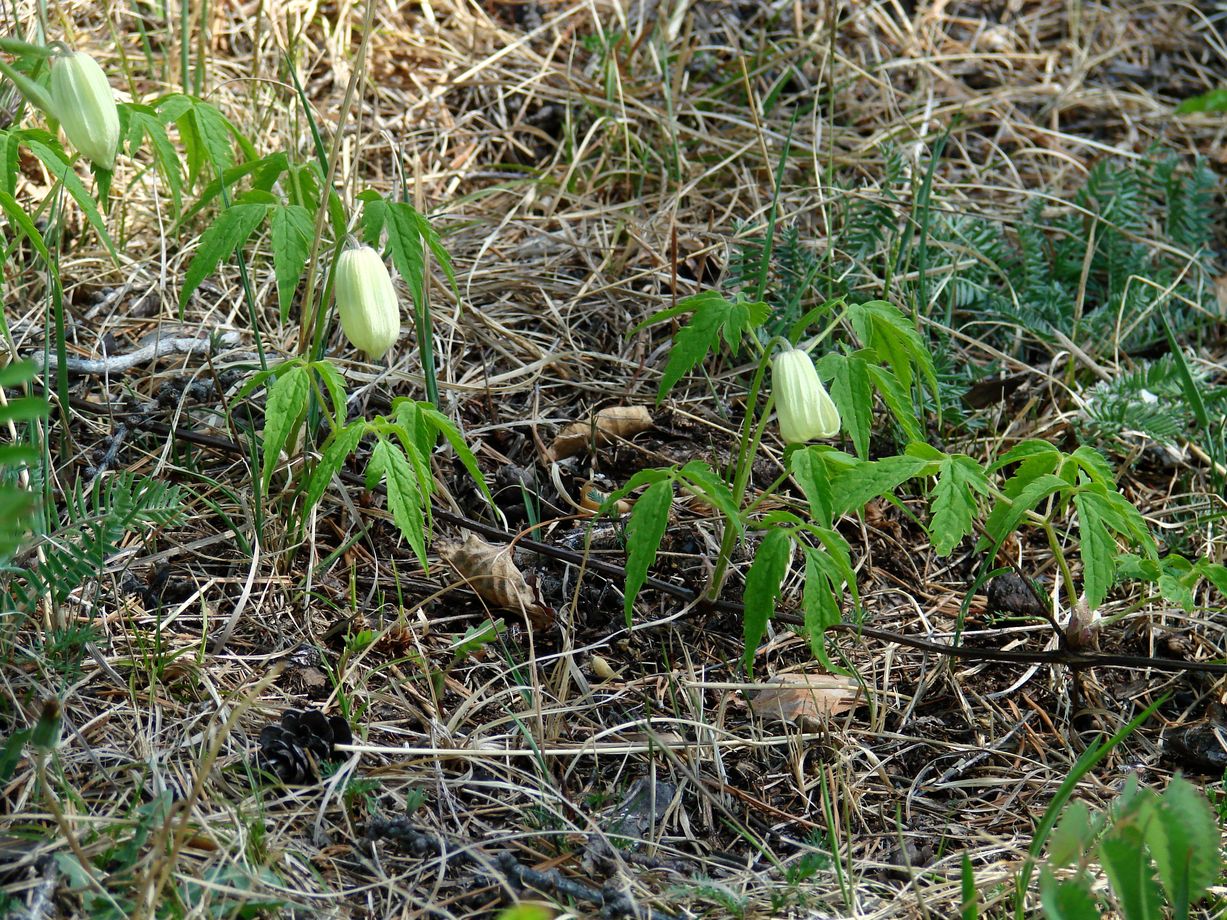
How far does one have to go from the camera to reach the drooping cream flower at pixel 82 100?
1610mm

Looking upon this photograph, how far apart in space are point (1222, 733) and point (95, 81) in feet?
6.80

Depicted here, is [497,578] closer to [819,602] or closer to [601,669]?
[601,669]

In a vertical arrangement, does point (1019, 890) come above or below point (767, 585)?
below

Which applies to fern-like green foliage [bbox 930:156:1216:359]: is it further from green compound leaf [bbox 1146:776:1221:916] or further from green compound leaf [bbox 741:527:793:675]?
green compound leaf [bbox 1146:776:1221:916]

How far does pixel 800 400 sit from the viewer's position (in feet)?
5.54

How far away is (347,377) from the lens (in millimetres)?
2447

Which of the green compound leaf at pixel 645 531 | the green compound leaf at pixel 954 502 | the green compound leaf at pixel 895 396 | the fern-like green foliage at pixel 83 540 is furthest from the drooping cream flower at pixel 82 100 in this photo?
the green compound leaf at pixel 954 502

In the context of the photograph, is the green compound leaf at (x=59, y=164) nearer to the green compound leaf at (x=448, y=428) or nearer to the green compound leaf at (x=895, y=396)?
the green compound leaf at (x=448, y=428)

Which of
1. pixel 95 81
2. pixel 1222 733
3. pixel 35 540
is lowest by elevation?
pixel 1222 733

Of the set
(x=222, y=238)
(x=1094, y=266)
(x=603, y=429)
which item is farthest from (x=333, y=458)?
(x=1094, y=266)

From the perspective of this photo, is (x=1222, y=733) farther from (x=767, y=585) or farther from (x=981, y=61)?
(x=981, y=61)

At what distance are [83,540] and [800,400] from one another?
1.09 meters

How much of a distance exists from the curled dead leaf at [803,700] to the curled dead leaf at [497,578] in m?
0.41

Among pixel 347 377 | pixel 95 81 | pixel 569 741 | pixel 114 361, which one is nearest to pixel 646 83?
pixel 347 377
